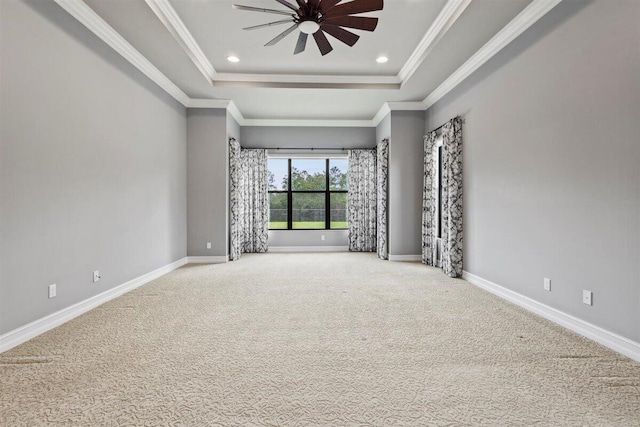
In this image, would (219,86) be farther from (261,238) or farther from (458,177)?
(458,177)

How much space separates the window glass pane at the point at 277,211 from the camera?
7148 millimetres

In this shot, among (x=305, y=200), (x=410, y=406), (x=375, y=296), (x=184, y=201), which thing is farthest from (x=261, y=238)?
(x=410, y=406)

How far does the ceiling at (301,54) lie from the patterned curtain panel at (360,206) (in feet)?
3.87

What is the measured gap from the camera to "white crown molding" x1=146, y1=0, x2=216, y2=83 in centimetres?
304

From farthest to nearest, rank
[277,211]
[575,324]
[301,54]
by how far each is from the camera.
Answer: [277,211]
[301,54]
[575,324]

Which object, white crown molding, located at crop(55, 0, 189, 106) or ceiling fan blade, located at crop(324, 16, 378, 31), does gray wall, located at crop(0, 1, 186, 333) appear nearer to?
white crown molding, located at crop(55, 0, 189, 106)

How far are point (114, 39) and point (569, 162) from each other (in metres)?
4.83

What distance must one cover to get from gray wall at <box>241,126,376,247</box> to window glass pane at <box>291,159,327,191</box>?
0.38 meters

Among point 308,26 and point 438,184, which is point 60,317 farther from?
point 438,184

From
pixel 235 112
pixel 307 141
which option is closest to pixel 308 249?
pixel 307 141

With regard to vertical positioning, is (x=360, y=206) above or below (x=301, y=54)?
below

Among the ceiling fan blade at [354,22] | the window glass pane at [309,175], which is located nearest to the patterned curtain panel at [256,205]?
the window glass pane at [309,175]

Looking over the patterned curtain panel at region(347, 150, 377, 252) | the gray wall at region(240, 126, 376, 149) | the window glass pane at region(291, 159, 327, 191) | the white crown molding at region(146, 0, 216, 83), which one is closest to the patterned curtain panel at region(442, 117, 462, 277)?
the patterned curtain panel at region(347, 150, 377, 252)

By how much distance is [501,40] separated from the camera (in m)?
3.37
